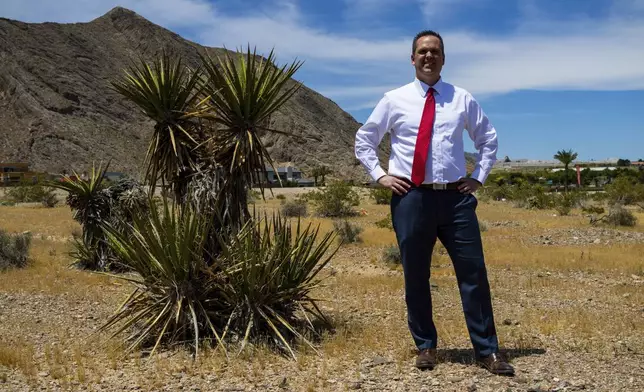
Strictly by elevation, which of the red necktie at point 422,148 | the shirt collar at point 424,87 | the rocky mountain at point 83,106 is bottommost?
the red necktie at point 422,148

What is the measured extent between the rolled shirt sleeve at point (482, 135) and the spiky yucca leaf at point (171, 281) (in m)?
2.71

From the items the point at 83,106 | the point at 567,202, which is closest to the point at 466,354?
the point at 567,202

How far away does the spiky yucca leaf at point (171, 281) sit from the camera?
20.4 ft

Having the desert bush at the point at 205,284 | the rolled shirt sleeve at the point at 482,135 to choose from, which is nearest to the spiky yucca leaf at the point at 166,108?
the desert bush at the point at 205,284

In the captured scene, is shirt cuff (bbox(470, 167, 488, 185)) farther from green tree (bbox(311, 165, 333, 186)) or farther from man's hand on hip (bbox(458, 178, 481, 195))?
green tree (bbox(311, 165, 333, 186))

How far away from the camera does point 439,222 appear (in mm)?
5113

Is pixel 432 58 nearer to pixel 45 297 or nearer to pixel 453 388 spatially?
pixel 453 388

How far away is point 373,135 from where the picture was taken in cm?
532

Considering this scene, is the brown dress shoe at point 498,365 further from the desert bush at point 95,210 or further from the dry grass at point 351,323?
the desert bush at point 95,210

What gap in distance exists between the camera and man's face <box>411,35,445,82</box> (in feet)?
17.0

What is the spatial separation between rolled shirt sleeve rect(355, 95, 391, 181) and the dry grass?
164 cm

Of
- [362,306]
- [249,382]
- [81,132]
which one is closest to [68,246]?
[362,306]

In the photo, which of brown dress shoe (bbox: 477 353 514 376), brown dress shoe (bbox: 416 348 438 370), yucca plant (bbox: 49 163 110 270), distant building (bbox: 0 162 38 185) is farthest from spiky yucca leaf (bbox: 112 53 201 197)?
distant building (bbox: 0 162 38 185)

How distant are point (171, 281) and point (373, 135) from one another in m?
2.45
